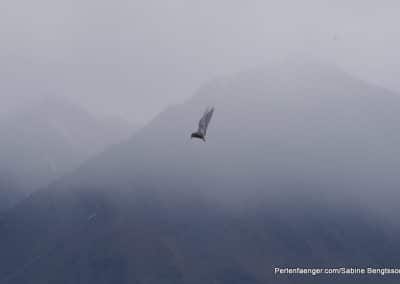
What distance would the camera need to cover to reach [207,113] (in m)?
52.2

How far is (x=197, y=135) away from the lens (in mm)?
53125

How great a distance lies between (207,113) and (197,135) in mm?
2225
